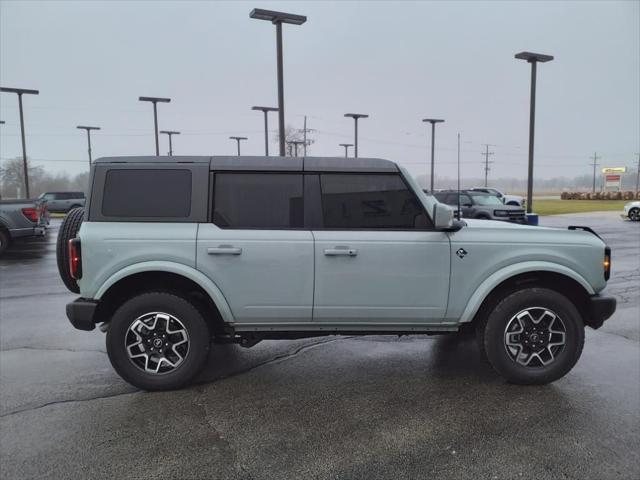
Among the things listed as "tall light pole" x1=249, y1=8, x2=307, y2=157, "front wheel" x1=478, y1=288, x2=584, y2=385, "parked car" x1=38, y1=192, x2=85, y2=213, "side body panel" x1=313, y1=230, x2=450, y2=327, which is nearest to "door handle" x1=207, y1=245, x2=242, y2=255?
"side body panel" x1=313, y1=230, x2=450, y2=327

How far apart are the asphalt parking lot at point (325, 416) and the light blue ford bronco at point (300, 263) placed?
382mm

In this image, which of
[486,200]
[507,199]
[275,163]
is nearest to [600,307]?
[275,163]

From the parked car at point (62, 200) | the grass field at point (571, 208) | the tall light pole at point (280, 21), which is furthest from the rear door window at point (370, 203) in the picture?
the parked car at point (62, 200)

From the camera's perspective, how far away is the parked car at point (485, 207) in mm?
20359

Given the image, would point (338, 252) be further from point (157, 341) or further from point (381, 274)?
point (157, 341)

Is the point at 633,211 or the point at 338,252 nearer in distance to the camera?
the point at 338,252

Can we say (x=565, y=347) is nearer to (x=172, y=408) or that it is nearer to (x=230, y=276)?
(x=230, y=276)

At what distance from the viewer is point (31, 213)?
44.6 ft

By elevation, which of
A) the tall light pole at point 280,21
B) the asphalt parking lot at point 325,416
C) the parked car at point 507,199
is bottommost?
the asphalt parking lot at point 325,416

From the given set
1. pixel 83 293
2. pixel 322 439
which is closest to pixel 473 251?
pixel 322 439

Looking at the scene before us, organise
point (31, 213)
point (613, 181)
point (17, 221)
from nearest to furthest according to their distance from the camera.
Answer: point (17, 221) < point (31, 213) < point (613, 181)

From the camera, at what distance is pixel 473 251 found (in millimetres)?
4152

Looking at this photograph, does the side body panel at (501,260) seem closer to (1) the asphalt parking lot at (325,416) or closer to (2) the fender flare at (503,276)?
(2) the fender flare at (503,276)

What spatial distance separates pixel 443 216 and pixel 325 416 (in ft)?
5.93
